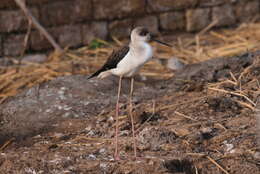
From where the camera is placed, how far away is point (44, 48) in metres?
6.41

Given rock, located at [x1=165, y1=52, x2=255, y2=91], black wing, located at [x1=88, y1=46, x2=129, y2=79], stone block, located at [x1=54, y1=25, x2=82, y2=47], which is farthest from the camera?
stone block, located at [x1=54, y1=25, x2=82, y2=47]

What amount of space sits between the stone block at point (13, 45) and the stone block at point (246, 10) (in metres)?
2.63

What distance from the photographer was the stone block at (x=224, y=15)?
6.86m

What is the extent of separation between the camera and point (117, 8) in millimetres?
6496

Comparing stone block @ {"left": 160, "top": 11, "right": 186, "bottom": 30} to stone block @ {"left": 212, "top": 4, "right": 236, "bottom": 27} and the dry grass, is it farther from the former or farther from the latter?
stone block @ {"left": 212, "top": 4, "right": 236, "bottom": 27}

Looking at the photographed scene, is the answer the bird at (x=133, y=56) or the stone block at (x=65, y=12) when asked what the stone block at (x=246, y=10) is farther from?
the bird at (x=133, y=56)

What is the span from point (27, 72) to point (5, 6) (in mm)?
853

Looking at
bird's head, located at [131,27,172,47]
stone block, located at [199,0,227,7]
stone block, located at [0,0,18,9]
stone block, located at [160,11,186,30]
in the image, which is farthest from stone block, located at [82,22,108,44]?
bird's head, located at [131,27,172,47]

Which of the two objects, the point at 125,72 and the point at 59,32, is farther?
the point at 59,32

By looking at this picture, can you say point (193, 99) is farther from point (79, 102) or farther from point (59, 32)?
point (59, 32)

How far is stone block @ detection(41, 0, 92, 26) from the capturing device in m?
6.28

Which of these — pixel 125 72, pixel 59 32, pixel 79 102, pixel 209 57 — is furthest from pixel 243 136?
pixel 59 32

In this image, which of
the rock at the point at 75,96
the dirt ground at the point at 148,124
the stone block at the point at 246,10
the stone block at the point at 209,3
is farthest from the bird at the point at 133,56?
the stone block at the point at 246,10

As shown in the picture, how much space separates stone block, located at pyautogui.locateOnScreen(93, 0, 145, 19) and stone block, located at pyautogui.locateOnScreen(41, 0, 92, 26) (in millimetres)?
105
